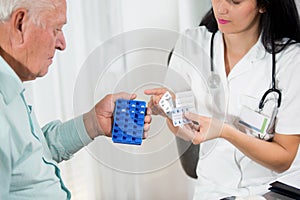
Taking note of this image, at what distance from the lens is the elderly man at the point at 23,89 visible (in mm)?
952

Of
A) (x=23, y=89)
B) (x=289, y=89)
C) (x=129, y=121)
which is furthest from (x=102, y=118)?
(x=289, y=89)

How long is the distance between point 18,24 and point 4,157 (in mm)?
277

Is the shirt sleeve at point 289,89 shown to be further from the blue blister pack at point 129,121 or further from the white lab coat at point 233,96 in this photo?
the blue blister pack at point 129,121

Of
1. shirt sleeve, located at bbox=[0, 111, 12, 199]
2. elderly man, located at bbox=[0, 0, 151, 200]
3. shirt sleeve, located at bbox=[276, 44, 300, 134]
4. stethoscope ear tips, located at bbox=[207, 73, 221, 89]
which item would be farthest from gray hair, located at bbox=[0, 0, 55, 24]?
shirt sleeve, located at bbox=[276, 44, 300, 134]

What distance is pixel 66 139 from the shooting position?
1.28 m

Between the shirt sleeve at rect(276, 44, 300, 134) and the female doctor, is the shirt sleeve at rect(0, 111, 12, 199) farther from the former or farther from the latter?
the shirt sleeve at rect(276, 44, 300, 134)

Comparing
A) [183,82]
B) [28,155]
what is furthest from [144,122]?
[28,155]

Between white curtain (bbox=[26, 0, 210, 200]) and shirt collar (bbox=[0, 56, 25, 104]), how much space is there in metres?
0.42

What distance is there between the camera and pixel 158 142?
1390mm

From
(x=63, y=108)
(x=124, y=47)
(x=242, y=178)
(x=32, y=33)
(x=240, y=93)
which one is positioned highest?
(x=32, y=33)

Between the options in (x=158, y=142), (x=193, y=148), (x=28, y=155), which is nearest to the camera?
(x=28, y=155)

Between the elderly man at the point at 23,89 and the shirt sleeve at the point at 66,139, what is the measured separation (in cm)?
14

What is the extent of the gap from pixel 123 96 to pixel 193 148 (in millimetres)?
403

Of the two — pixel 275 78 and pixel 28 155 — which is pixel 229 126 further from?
pixel 28 155
